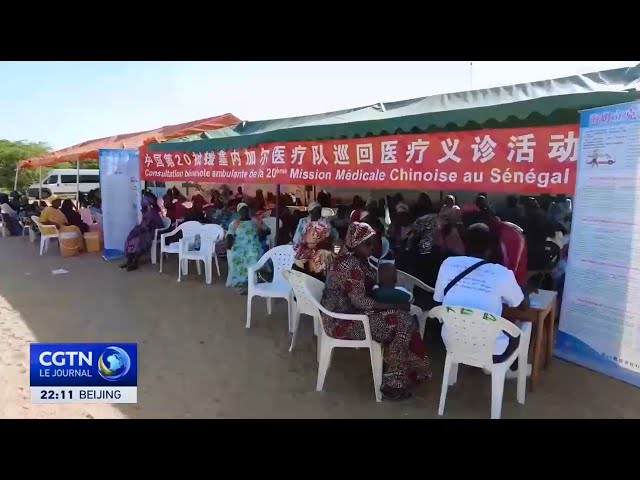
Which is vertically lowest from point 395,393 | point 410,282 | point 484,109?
point 395,393

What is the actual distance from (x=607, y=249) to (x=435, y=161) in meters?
1.55

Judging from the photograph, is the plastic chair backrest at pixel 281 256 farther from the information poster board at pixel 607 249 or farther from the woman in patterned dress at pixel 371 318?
the information poster board at pixel 607 249

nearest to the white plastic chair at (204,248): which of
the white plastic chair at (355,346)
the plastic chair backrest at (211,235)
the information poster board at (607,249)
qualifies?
the plastic chair backrest at (211,235)

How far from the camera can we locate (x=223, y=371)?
390 cm

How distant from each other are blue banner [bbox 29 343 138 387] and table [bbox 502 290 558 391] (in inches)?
109

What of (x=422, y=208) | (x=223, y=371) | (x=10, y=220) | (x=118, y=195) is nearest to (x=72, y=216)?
(x=118, y=195)

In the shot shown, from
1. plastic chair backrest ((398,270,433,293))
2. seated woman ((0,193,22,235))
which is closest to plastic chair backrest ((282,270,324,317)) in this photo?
plastic chair backrest ((398,270,433,293))

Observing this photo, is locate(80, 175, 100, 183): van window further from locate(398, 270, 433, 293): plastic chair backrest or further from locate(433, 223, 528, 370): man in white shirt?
locate(433, 223, 528, 370): man in white shirt

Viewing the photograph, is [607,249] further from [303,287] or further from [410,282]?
[303,287]

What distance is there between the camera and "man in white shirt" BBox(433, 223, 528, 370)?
2.94 m

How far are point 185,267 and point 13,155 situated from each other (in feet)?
103

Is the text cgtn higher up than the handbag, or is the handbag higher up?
the handbag
